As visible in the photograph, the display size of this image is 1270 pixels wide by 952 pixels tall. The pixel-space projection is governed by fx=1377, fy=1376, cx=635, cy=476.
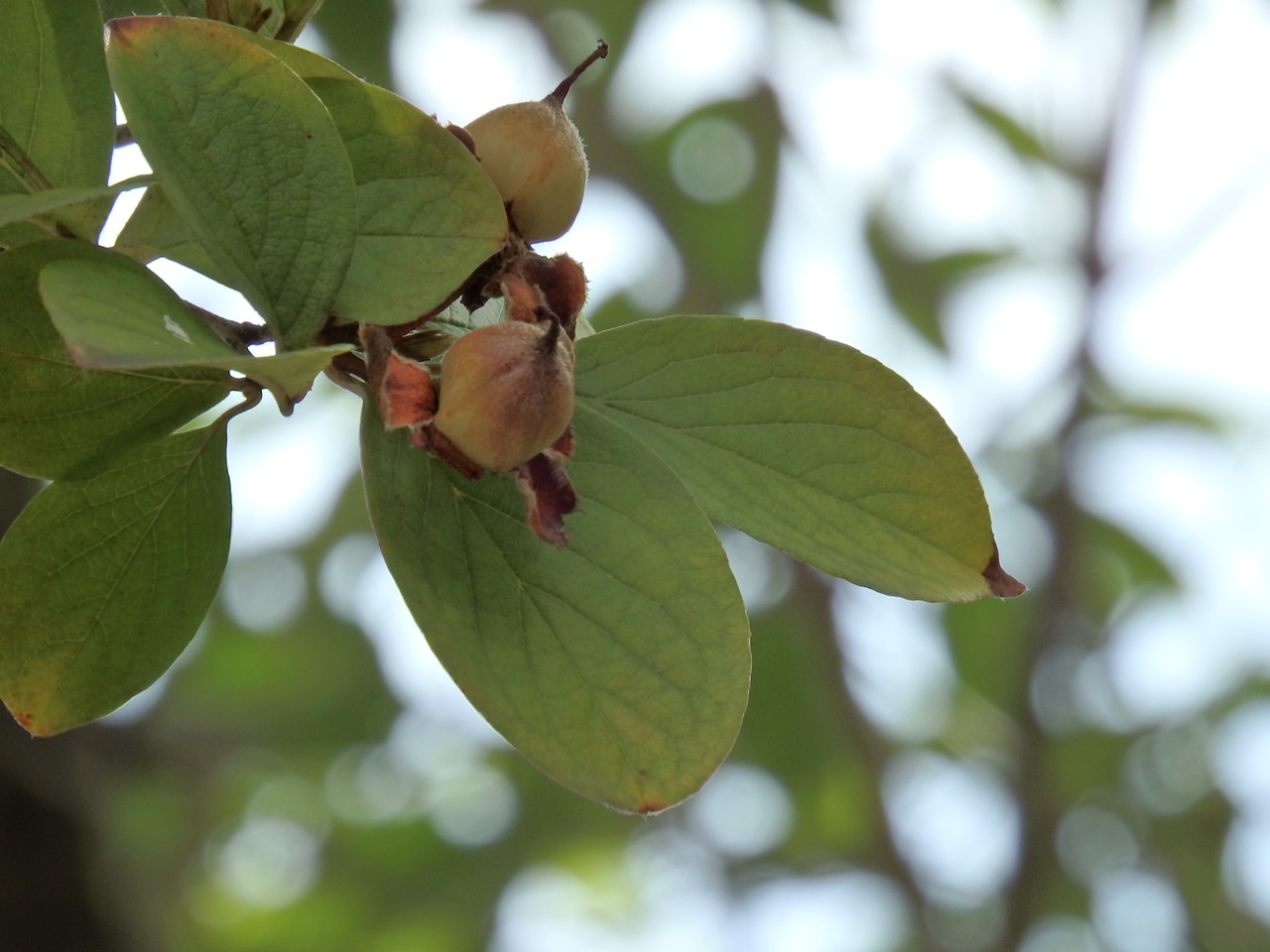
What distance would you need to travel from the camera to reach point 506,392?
504mm

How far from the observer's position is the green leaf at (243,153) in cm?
48

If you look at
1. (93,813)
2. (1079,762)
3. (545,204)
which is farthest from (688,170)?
(545,204)

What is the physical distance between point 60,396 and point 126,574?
4.3 inches

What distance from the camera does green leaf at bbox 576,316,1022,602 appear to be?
606mm

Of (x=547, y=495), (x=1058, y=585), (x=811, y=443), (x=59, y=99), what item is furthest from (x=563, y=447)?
(x=1058, y=585)

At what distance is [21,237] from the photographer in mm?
587

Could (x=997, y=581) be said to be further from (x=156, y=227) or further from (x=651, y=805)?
(x=156, y=227)

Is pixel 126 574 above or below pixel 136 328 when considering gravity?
below

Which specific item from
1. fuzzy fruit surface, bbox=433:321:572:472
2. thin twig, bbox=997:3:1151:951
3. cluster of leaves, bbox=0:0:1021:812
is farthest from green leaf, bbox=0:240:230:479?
thin twig, bbox=997:3:1151:951

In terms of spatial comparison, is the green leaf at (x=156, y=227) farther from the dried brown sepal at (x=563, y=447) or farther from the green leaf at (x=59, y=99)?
the dried brown sepal at (x=563, y=447)

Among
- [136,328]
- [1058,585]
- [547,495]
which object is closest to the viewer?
[136,328]

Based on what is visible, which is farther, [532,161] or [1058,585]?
[1058,585]

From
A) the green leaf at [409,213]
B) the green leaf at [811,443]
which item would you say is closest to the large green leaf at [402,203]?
the green leaf at [409,213]

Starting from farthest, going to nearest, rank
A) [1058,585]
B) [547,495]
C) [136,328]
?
1. [1058,585]
2. [547,495]
3. [136,328]
